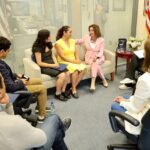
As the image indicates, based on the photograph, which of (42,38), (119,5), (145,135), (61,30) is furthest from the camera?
(119,5)

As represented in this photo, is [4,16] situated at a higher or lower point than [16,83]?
higher

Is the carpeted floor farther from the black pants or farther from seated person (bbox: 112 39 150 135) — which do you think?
seated person (bbox: 112 39 150 135)

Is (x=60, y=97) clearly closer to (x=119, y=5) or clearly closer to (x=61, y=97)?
(x=61, y=97)

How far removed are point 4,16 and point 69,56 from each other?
1170 millimetres

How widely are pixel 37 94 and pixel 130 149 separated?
4.01 ft

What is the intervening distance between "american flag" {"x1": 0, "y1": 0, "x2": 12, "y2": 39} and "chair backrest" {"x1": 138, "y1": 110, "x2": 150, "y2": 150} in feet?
8.57

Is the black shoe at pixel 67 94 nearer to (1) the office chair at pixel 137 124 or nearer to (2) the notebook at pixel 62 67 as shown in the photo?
(2) the notebook at pixel 62 67

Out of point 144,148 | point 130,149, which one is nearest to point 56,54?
point 130,149

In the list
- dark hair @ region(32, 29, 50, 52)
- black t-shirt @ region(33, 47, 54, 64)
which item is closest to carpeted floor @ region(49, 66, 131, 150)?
black t-shirt @ region(33, 47, 54, 64)

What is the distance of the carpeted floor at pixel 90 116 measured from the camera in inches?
92.5

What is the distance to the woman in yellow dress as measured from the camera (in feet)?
11.1

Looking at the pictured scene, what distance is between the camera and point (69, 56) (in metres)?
3.59

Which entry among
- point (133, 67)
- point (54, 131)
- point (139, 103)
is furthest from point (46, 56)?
point (139, 103)

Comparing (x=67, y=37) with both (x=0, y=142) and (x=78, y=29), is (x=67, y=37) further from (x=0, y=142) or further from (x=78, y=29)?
(x=0, y=142)
